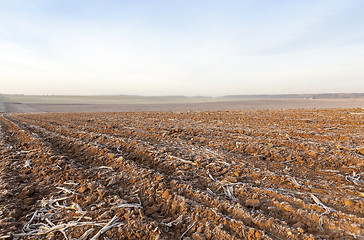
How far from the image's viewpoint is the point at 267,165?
355 centimetres

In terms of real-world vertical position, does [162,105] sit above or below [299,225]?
above

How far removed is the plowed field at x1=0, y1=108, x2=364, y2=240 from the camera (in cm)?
198

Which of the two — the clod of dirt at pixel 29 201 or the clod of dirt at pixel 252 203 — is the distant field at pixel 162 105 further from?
the clod of dirt at pixel 29 201

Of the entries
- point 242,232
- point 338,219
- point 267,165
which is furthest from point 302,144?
point 242,232

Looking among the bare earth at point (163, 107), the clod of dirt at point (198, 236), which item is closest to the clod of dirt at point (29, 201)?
the clod of dirt at point (198, 236)

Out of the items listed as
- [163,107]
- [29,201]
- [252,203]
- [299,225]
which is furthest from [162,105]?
[299,225]

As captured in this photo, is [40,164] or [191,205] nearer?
[191,205]

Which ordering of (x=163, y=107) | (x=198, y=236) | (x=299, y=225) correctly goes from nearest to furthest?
(x=198, y=236) < (x=299, y=225) < (x=163, y=107)

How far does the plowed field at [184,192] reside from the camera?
1.98 meters

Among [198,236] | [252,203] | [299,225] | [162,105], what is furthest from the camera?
[162,105]

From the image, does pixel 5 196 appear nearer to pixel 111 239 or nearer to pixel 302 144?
pixel 111 239

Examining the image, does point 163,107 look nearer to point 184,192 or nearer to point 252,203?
point 184,192

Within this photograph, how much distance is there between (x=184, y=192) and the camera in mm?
2627

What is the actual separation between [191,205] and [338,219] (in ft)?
5.02
